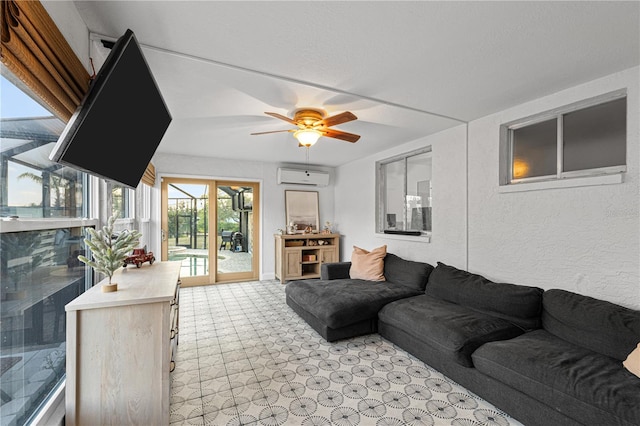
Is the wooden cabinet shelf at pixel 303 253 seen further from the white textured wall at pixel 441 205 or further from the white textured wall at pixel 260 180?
the white textured wall at pixel 441 205

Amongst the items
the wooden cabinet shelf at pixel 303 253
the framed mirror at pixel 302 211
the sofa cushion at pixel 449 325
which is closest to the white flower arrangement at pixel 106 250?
the sofa cushion at pixel 449 325

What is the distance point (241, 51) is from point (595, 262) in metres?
3.20

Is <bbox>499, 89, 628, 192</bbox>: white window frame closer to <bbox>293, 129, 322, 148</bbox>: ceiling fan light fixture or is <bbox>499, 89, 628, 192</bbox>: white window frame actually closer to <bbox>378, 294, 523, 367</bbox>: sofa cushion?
<bbox>378, 294, 523, 367</bbox>: sofa cushion

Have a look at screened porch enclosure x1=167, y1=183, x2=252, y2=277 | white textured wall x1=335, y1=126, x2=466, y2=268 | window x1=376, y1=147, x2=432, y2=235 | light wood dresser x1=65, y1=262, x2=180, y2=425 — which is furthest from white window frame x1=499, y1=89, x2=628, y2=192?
screened porch enclosure x1=167, y1=183, x2=252, y2=277

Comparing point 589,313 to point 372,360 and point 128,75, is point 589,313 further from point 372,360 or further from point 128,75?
point 128,75

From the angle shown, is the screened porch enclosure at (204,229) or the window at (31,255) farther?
the screened porch enclosure at (204,229)

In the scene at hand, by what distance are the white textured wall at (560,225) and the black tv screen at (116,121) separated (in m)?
3.23

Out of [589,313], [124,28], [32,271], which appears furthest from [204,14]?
[589,313]

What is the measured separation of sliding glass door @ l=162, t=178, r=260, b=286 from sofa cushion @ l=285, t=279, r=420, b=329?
7.29 feet

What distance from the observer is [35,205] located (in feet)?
4.63

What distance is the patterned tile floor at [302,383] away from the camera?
191 centimetres

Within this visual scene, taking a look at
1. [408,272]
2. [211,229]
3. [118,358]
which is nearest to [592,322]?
[408,272]

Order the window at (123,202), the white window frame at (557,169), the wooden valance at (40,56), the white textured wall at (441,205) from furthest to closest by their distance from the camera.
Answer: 1. the white textured wall at (441,205)
2. the window at (123,202)
3. the white window frame at (557,169)
4. the wooden valance at (40,56)

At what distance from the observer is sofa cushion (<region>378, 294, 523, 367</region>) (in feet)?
7.26
